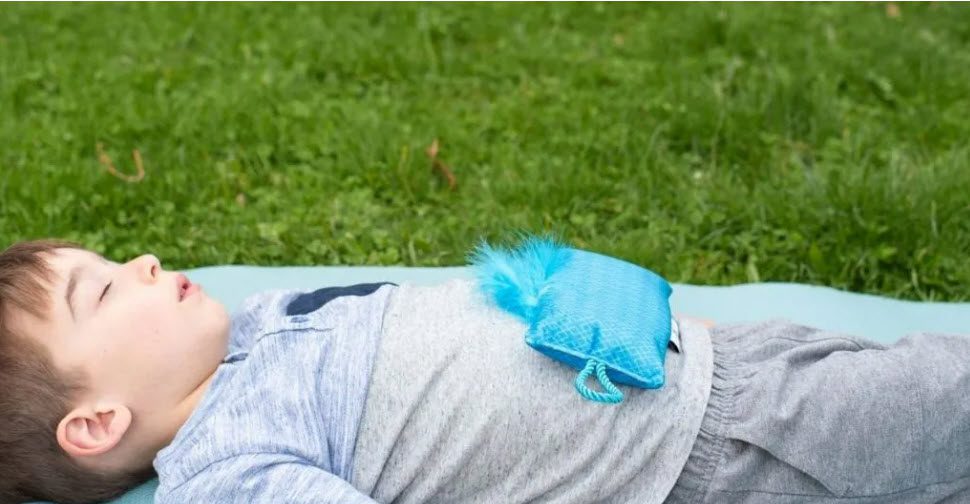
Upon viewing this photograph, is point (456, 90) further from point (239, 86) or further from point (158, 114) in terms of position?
point (158, 114)

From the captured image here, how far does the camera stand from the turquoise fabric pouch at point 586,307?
1810 millimetres

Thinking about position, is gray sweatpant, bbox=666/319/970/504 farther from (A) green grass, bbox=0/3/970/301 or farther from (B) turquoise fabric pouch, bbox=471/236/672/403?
(A) green grass, bbox=0/3/970/301

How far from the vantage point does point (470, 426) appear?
5.98 feet

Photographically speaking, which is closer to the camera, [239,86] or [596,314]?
[596,314]

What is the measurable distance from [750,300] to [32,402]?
5.28 ft

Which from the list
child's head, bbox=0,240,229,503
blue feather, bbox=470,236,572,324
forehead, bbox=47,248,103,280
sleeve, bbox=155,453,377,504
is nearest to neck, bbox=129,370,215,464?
child's head, bbox=0,240,229,503

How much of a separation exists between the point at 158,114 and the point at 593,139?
142cm

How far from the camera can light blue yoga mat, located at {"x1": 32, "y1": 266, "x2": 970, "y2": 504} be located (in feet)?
8.07

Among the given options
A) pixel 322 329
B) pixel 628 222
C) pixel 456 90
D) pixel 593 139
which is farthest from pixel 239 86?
pixel 322 329

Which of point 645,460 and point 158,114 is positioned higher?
point 158,114

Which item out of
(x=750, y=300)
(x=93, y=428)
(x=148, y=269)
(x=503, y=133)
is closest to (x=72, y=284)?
(x=148, y=269)

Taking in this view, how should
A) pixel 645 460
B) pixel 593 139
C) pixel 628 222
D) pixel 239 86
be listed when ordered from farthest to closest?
pixel 239 86 < pixel 593 139 < pixel 628 222 < pixel 645 460

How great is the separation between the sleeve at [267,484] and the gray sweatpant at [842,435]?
0.59m

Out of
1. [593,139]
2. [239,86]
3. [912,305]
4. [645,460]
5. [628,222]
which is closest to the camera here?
[645,460]
